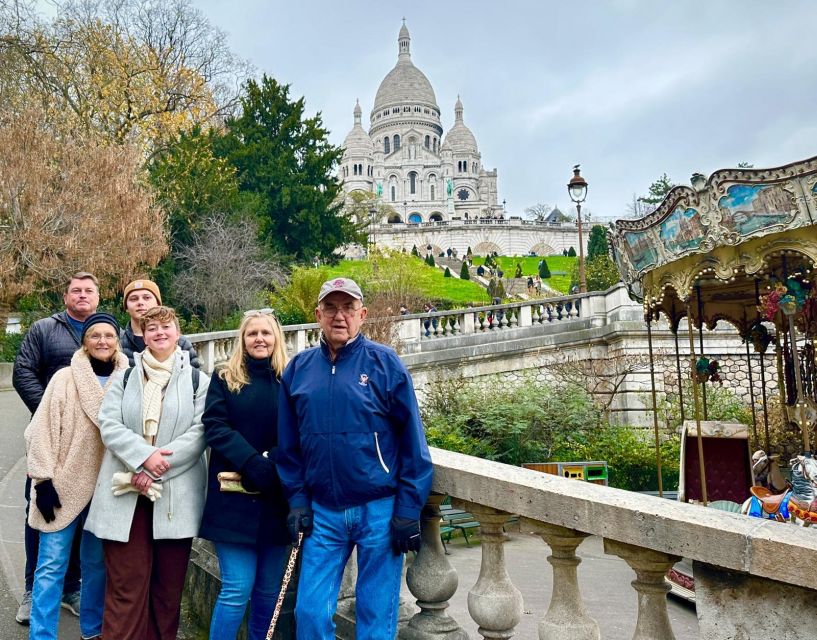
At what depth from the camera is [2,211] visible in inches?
638

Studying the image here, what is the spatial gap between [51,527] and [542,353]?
1439 cm

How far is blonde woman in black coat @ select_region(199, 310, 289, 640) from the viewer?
3031 millimetres

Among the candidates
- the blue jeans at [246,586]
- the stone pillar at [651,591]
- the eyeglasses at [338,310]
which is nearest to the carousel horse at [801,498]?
the stone pillar at [651,591]

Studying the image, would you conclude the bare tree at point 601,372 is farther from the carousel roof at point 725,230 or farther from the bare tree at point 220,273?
the bare tree at point 220,273

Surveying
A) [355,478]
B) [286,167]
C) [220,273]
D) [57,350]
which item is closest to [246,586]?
[355,478]

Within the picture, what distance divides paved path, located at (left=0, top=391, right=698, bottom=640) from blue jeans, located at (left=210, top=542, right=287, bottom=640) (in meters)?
1.16

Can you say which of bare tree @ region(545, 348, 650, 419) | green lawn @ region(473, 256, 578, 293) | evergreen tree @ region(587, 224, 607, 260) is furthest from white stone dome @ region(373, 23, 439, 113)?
bare tree @ region(545, 348, 650, 419)

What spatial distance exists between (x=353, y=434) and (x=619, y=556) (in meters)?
1.07

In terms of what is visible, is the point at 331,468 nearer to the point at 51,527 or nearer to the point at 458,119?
the point at 51,527

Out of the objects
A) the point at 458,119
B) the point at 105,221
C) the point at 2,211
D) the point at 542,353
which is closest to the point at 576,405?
the point at 542,353

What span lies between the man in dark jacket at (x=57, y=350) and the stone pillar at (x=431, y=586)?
2.18m

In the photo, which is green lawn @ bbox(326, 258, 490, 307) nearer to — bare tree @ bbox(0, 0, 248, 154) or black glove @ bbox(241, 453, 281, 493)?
bare tree @ bbox(0, 0, 248, 154)

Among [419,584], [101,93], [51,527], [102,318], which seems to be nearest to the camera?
[419,584]

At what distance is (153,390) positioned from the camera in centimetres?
320
